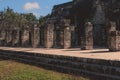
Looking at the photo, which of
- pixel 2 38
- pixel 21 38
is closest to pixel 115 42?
pixel 21 38

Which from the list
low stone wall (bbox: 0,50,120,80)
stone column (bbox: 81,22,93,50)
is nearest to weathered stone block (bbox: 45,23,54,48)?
stone column (bbox: 81,22,93,50)

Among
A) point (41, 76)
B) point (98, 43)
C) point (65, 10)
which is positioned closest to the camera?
point (41, 76)

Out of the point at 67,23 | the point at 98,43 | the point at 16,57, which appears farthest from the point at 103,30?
the point at 16,57

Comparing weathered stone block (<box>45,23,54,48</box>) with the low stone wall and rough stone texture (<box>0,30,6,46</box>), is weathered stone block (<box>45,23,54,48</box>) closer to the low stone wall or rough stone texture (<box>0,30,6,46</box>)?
the low stone wall

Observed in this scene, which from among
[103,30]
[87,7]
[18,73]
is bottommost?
[18,73]

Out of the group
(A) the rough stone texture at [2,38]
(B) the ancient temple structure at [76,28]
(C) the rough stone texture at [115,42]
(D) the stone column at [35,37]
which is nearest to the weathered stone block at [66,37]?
(B) the ancient temple structure at [76,28]

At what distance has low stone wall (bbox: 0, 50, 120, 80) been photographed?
995 centimetres

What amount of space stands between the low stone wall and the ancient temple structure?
12.1ft

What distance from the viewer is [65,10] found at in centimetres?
3331

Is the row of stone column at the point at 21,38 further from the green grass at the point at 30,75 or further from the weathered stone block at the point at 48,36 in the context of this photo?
the green grass at the point at 30,75

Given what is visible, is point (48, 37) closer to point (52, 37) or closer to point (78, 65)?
point (52, 37)

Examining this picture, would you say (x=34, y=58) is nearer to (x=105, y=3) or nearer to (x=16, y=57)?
(x=16, y=57)

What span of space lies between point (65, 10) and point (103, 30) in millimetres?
8156

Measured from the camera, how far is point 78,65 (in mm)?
11516
